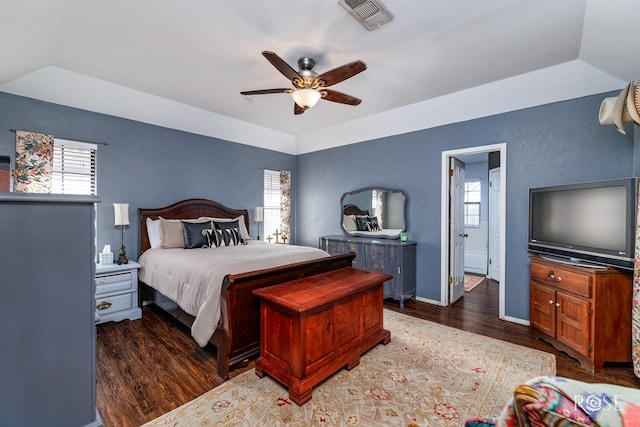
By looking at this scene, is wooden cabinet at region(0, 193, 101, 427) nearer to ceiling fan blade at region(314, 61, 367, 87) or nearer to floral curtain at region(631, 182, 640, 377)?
ceiling fan blade at region(314, 61, 367, 87)

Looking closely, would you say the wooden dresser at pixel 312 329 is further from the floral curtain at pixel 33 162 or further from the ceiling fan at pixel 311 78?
the floral curtain at pixel 33 162

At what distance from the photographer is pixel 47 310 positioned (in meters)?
1.33

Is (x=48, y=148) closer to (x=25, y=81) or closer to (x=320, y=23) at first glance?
(x=25, y=81)

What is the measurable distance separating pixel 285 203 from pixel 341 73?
367 centimetres

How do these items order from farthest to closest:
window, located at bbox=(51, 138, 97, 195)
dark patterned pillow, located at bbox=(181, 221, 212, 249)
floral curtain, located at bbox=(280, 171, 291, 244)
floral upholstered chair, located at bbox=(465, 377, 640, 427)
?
floral curtain, located at bbox=(280, 171, 291, 244) → dark patterned pillow, located at bbox=(181, 221, 212, 249) → window, located at bbox=(51, 138, 97, 195) → floral upholstered chair, located at bbox=(465, 377, 640, 427)

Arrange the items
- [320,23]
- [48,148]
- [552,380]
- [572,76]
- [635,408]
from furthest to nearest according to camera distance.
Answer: [48,148] → [572,76] → [320,23] → [552,380] → [635,408]

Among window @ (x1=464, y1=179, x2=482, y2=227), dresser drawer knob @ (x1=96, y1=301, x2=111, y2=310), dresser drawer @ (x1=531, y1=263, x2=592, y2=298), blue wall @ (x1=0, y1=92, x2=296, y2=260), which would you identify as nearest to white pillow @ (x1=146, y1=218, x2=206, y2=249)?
blue wall @ (x1=0, y1=92, x2=296, y2=260)

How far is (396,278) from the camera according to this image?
400cm

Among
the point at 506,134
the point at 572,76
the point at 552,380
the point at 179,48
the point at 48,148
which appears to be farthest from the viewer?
the point at 506,134

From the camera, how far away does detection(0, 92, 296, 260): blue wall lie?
321cm

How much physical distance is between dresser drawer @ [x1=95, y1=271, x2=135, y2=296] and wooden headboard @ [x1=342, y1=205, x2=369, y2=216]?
11.0 ft

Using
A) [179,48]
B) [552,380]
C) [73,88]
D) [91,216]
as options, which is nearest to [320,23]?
[179,48]

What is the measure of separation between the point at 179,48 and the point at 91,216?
206 centimetres

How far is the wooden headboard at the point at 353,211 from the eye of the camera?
4.90m
